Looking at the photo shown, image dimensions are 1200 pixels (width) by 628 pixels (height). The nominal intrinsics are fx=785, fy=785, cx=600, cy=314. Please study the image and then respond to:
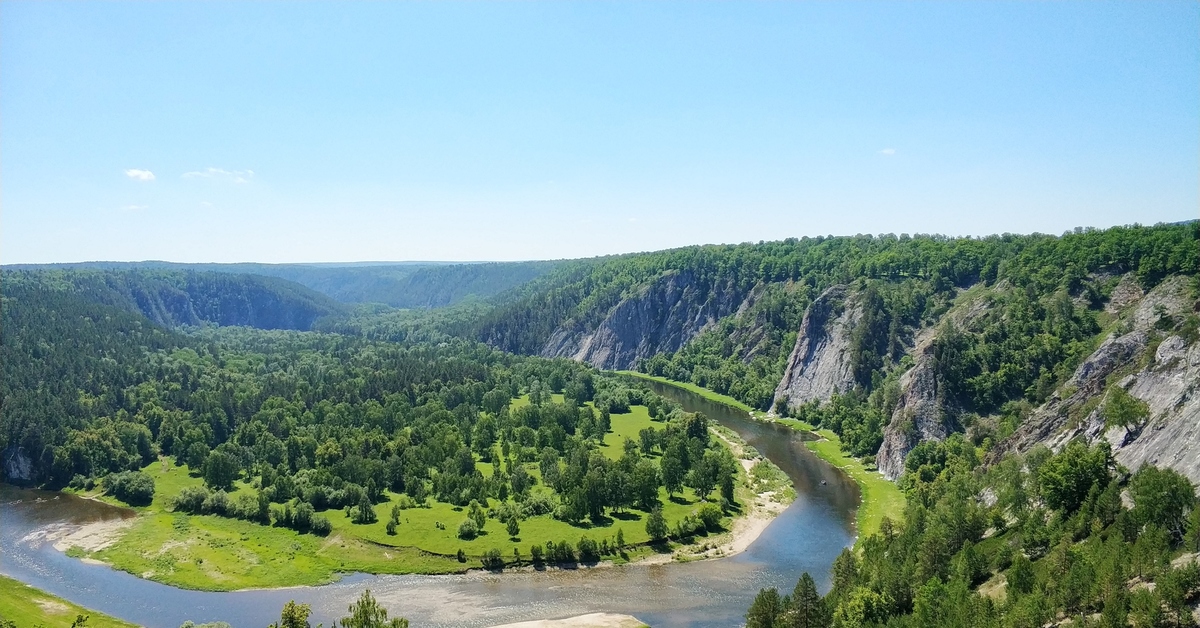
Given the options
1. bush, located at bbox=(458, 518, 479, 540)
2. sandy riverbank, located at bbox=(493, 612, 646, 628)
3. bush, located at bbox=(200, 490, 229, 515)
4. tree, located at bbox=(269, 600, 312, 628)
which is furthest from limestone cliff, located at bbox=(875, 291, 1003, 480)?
bush, located at bbox=(200, 490, 229, 515)

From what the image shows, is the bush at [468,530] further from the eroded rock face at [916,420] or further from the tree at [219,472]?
the eroded rock face at [916,420]

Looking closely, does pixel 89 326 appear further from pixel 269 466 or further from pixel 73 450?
pixel 269 466

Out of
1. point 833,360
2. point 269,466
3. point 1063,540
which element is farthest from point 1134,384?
point 269,466

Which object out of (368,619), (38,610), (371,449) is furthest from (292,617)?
(371,449)

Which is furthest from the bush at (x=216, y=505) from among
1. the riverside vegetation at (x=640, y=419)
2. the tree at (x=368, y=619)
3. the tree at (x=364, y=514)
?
the tree at (x=368, y=619)

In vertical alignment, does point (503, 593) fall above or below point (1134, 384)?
below

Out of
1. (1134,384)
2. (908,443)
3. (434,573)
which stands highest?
(1134,384)

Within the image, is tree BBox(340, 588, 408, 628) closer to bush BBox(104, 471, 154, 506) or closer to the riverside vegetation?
the riverside vegetation

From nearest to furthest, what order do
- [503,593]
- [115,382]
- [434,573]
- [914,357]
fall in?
[503,593], [434,573], [914,357], [115,382]
